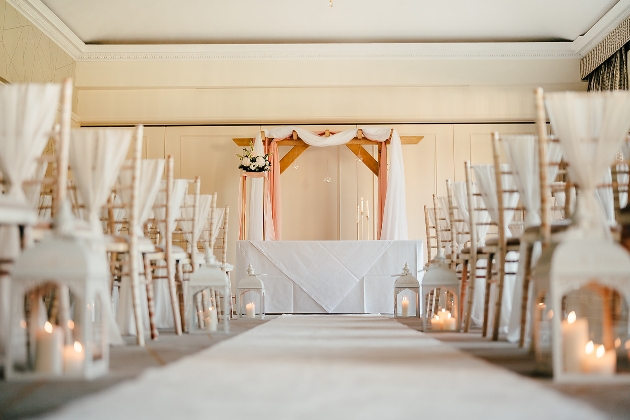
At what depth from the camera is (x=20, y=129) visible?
2.90m

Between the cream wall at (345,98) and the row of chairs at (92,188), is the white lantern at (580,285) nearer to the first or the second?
the row of chairs at (92,188)

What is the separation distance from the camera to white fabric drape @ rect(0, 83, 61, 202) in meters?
2.89

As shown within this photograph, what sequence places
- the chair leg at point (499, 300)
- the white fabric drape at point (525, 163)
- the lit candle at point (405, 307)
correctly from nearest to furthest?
the chair leg at point (499, 300) → the white fabric drape at point (525, 163) → the lit candle at point (405, 307)

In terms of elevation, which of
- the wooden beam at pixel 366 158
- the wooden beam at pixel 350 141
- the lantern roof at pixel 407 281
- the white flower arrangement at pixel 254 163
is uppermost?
the wooden beam at pixel 350 141

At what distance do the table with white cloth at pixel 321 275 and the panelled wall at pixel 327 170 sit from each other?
259 centimetres

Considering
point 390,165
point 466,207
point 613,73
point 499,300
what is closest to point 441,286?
point 499,300

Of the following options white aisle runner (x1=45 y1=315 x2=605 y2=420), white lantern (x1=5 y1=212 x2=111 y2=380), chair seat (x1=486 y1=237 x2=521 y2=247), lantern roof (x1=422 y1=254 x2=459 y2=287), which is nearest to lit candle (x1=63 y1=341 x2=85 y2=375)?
white lantern (x1=5 y1=212 x2=111 y2=380)

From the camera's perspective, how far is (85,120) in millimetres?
9539

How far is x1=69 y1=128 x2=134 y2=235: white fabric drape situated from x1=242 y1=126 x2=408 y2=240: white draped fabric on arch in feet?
17.4

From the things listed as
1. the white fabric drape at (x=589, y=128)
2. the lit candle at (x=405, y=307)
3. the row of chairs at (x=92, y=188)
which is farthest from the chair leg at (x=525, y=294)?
the lit candle at (x=405, y=307)

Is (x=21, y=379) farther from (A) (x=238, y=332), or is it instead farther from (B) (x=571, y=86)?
(B) (x=571, y=86)

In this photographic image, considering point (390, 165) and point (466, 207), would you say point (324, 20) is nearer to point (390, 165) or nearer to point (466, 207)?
point (390, 165)

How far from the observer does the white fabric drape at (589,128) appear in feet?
9.27

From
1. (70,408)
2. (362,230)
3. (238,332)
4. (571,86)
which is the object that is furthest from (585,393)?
(571,86)
